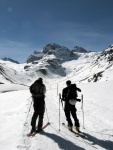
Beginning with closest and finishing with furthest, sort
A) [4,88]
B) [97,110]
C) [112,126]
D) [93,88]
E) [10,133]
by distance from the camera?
[10,133] → [112,126] → [97,110] → [93,88] → [4,88]

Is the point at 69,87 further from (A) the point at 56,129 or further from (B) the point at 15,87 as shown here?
(B) the point at 15,87

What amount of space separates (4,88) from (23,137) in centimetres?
5973

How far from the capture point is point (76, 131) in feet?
42.6

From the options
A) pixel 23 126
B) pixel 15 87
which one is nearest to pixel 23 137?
pixel 23 126

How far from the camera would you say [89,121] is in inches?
653

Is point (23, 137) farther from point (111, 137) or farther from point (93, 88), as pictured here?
point (93, 88)

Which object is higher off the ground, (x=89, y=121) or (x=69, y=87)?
(x=69, y=87)

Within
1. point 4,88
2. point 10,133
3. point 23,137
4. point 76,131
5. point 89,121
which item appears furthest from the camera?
point 4,88

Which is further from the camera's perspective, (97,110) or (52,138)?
(97,110)

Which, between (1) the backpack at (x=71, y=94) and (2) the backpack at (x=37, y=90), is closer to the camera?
(2) the backpack at (x=37, y=90)

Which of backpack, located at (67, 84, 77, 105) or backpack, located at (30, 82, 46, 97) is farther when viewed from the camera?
backpack, located at (67, 84, 77, 105)

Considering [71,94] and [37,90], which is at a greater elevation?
[37,90]

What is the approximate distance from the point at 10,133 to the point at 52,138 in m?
2.14

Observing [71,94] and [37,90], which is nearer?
[37,90]
